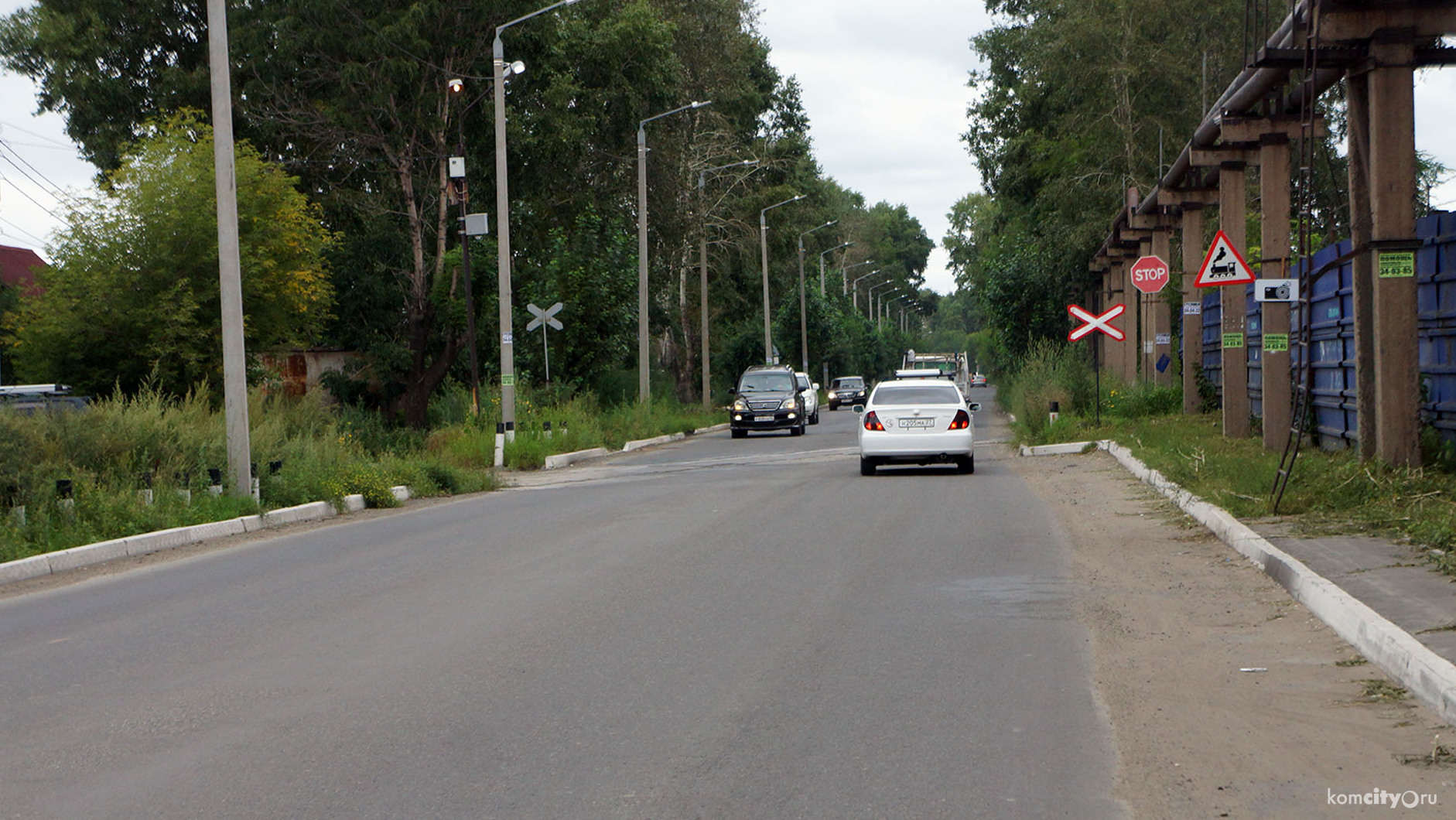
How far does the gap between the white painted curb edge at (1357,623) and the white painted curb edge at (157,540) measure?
10536 millimetres

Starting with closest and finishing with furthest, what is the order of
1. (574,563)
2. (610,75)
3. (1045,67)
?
(574,563)
(610,75)
(1045,67)

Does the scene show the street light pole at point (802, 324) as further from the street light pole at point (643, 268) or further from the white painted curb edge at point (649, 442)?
the white painted curb edge at point (649, 442)

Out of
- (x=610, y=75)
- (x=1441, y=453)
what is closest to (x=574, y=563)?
(x=1441, y=453)

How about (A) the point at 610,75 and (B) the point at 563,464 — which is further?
(A) the point at 610,75

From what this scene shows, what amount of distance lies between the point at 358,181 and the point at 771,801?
42.6 m

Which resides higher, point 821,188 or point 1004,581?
point 821,188

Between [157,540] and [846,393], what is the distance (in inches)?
2254

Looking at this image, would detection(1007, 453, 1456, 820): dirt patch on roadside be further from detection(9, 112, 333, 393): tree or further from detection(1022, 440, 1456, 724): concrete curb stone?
detection(9, 112, 333, 393): tree

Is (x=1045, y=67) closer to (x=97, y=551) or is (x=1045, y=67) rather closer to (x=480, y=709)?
(x=97, y=551)

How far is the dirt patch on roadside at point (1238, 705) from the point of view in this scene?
17.5 ft

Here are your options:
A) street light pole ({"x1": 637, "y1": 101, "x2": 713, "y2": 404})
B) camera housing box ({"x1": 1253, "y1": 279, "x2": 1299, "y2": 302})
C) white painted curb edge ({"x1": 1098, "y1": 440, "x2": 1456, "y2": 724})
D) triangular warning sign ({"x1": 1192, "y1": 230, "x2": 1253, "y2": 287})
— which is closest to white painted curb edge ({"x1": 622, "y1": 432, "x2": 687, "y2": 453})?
street light pole ({"x1": 637, "y1": 101, "x2": 713, "y2": 404})

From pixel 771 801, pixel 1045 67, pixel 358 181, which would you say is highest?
pixel 1045 67

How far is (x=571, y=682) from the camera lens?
24.2 feet

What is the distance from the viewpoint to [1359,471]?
13.7 metres
